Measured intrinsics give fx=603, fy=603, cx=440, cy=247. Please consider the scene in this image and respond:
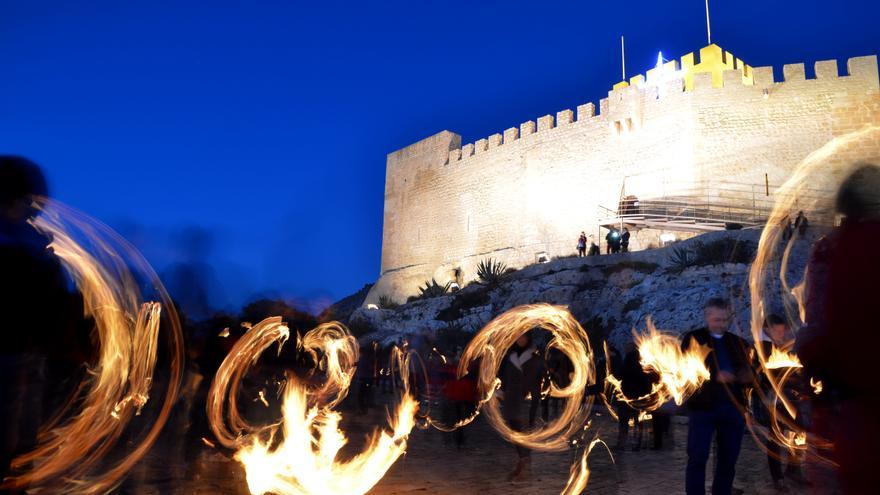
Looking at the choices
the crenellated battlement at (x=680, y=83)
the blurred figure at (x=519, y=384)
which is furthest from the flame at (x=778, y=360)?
the crenellated battlement at (x=680, y=83)

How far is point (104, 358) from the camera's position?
6621 millimetres

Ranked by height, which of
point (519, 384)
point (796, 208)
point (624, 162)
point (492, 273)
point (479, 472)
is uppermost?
point (624, 162)

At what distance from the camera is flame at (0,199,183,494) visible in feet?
15.5

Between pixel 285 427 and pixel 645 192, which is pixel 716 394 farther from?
pixel 645 192

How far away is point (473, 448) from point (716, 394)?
167 inches

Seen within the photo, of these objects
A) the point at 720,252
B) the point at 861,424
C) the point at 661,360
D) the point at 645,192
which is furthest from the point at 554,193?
the point at 861,424

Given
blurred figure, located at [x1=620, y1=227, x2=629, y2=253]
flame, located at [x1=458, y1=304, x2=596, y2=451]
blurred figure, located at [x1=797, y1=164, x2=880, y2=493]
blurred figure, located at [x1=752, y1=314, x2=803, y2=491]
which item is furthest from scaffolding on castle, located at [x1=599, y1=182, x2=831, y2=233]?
blurred figure, located at [x1=797, y1=164, x2=880, y2=493]

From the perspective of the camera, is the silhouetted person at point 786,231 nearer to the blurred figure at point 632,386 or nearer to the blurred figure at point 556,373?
the blurred figure at point 556,373

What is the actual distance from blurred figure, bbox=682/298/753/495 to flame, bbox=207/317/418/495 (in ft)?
8.43

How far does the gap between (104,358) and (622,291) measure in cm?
1462

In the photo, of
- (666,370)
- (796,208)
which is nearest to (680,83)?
(796,208)

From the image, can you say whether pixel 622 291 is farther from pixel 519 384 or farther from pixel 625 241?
pixel 519 384

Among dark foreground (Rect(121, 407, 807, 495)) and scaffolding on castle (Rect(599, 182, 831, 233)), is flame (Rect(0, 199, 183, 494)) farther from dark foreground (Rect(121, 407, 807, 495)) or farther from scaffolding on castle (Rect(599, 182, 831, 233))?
scaffolding on castle (Rect(599, 182, 831, 233))

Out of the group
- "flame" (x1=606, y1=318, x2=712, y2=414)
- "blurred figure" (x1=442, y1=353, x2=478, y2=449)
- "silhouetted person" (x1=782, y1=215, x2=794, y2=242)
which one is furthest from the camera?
"silhouetted person" (x1=782, y1=215, x2=794, y2=242)
